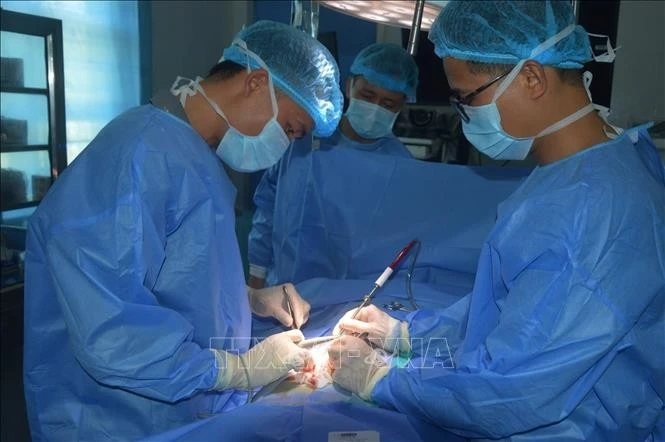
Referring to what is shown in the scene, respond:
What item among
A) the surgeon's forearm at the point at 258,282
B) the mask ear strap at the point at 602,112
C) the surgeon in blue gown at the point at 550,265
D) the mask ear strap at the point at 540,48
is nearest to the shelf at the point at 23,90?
the surgeon's forearm at the point at 258,282

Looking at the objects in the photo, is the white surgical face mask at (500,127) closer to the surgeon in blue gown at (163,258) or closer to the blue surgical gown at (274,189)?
the surgeon in blue gown at (163,258)

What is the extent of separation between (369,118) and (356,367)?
1211 mm

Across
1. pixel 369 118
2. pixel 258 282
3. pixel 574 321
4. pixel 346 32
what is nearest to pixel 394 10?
pixel 369 118

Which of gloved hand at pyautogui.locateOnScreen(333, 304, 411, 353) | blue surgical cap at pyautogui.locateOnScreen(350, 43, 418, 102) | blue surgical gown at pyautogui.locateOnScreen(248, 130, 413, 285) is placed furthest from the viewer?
blue surgical cap at pyautogui.locateOnScreen(350, 43, 418, 102)

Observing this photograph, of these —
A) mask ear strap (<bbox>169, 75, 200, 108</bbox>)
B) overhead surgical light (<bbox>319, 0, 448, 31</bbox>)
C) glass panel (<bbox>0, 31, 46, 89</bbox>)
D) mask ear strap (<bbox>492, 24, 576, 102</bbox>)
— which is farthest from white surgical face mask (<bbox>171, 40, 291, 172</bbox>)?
glass panel (<bbox>0, 31, 46, 89</bbox>)

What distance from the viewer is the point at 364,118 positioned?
6.93 ft

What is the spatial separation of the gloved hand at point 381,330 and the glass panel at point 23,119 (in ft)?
8.83

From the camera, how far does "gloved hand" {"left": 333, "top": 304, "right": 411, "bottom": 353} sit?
136cm

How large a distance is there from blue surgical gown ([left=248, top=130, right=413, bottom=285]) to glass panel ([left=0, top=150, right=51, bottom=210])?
70.7 inches

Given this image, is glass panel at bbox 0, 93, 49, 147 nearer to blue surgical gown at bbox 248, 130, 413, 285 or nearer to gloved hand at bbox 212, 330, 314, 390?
blue surgical gown at bbox 248, 130, 413, 285

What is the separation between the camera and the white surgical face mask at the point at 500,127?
1010 millimetres

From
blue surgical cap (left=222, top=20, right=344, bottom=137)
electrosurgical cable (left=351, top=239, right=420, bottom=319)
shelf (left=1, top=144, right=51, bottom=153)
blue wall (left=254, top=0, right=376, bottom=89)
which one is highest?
blue wall (left=254, top=0, right=376, bottom=89)

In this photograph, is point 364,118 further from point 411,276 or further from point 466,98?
point 466,98

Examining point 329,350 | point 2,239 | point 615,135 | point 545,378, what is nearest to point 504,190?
point 615,135
